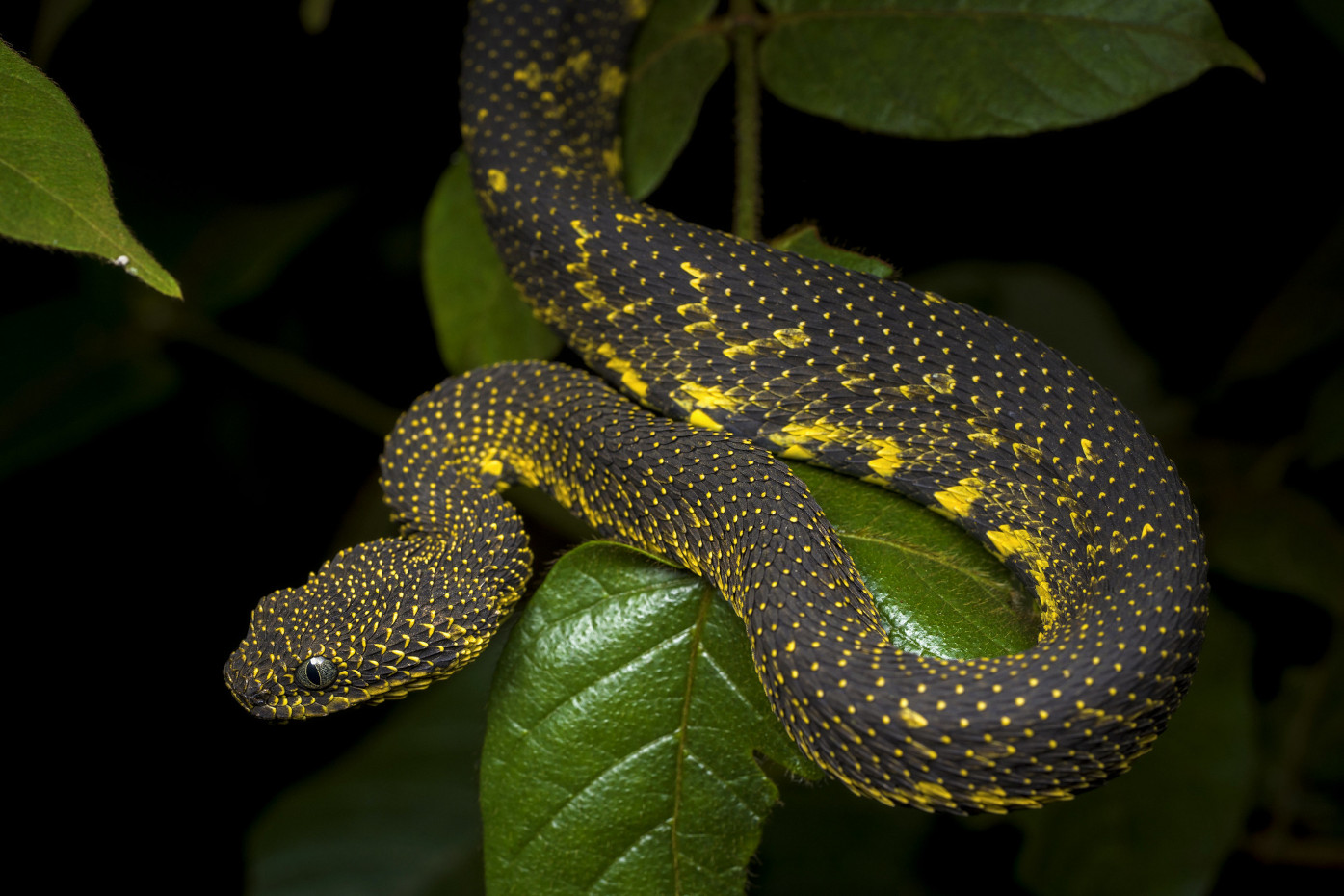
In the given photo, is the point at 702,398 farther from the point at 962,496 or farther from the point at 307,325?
the point at 307,325

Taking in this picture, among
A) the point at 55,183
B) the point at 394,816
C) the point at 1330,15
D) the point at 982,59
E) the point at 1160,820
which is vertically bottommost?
the point at 394,816

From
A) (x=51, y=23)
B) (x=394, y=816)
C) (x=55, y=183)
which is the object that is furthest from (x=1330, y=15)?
(x=394, y=816)

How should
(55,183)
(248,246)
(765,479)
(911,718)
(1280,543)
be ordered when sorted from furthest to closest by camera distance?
(248,246)
(1280,543)
(765,479)
(911,718)
(55,183)

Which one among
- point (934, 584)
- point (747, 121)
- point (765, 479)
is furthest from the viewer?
point (747, 121)

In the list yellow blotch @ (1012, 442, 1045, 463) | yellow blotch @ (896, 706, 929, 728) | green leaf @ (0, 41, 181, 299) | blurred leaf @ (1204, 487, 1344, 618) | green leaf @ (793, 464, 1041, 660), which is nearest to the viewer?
green leaf @ (0, 41, 181, 299)

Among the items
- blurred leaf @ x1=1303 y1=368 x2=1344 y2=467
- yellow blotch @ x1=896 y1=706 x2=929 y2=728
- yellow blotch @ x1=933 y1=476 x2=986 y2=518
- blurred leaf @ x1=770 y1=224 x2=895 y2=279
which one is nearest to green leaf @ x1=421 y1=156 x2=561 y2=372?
blurred leaf @ x1=770 y1=224 x2=895 y2=279

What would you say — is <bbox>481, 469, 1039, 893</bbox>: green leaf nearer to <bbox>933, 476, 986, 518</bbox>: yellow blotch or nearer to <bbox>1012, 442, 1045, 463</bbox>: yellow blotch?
<bbox>933, 476, 986, 518</bbox>: yellow blotch

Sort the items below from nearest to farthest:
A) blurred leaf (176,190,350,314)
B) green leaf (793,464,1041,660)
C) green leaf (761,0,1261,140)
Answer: green leaf (793,464,1041,660) < green leaf (761,0,1261,140) < blurred leaf (176,190,350,314)
